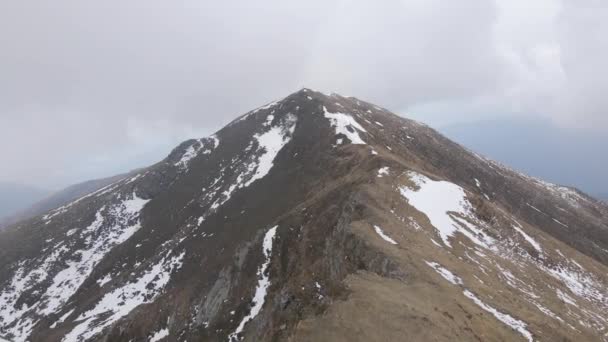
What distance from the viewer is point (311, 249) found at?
5125 cm

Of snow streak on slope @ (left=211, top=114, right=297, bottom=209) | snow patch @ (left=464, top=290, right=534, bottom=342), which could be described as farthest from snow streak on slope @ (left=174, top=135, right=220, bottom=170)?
snow patch @ (left=464, top=290, right=534, bottom=342)

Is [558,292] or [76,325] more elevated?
[558,292]

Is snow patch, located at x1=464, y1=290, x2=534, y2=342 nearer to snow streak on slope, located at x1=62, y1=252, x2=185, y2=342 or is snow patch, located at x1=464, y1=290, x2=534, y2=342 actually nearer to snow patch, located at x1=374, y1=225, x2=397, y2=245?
snow patch, located at x1=374, y1=225, x2=397, y2=245

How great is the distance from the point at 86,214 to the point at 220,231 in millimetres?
72640

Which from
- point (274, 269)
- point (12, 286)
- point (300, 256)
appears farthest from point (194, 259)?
point (12, 286)

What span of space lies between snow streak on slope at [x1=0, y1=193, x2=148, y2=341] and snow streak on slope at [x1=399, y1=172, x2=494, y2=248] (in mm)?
91044

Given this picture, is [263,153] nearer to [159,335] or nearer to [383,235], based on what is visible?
[159,335]

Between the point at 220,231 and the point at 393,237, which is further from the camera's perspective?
the point at 220,231

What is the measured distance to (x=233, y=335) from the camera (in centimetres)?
5119

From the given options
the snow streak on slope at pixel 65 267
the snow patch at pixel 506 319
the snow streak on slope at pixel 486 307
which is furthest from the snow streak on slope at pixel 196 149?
the snow patch at pixel 506 319

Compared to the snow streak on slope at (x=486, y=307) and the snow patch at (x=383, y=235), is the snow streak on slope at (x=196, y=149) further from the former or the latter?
the snow streak on slope at (x=486, y=307)

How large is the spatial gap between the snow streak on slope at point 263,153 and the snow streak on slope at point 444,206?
50754mm

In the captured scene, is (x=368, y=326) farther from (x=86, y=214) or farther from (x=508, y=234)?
(x=86, y=214)

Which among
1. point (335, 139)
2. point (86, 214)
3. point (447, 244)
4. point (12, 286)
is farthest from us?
point (86, 214)
